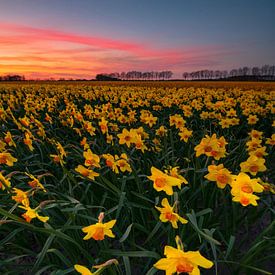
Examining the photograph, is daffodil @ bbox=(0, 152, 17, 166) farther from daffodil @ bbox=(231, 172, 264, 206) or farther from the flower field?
daffodil @ bbox=(231, 172, 264, 206)

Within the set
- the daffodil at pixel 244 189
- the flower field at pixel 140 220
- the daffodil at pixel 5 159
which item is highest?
the daffodil at pixel 244 189

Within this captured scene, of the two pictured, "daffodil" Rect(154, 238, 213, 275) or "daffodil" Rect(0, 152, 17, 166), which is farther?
"daffodil" Rect(0, 152, 17, 166)

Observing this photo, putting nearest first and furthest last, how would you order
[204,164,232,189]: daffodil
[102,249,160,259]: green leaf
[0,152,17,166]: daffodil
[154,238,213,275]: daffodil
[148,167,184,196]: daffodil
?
[154,238,213,275]: daffodil
[102,249,160,259]: green leaf
[148,167,184,196]: daffodil
[204,164,232,189]: daffodil
[0,152,17,166]: daffodil

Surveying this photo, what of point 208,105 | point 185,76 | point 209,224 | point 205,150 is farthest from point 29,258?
point 185,76

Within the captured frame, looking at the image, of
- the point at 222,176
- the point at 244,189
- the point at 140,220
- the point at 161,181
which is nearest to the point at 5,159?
the point at 140,220

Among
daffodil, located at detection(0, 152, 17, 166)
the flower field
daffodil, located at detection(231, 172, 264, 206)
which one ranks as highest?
daffodil, located at detection(231, 172, 264, 206)

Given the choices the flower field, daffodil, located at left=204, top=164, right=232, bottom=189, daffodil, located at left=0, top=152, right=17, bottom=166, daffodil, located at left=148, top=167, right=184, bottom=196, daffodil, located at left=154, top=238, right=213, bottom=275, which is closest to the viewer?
daffodil, located at left=154, top=238, right=213, bottom=275

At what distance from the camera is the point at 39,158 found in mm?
4316

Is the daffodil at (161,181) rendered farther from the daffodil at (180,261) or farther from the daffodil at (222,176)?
the daffodil at (180,261)

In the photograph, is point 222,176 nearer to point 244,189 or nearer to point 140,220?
point 244,189

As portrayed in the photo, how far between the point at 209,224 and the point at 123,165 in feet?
2.79

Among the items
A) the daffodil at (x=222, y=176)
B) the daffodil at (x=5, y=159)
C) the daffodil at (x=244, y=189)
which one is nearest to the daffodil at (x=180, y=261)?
the daffodil at (x=244, y=189)

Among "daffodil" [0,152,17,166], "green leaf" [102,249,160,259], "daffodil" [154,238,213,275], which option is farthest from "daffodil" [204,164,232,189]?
"daffodil" [0,152,17,166]

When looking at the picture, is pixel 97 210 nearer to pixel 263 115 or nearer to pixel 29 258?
pixel 29 258
